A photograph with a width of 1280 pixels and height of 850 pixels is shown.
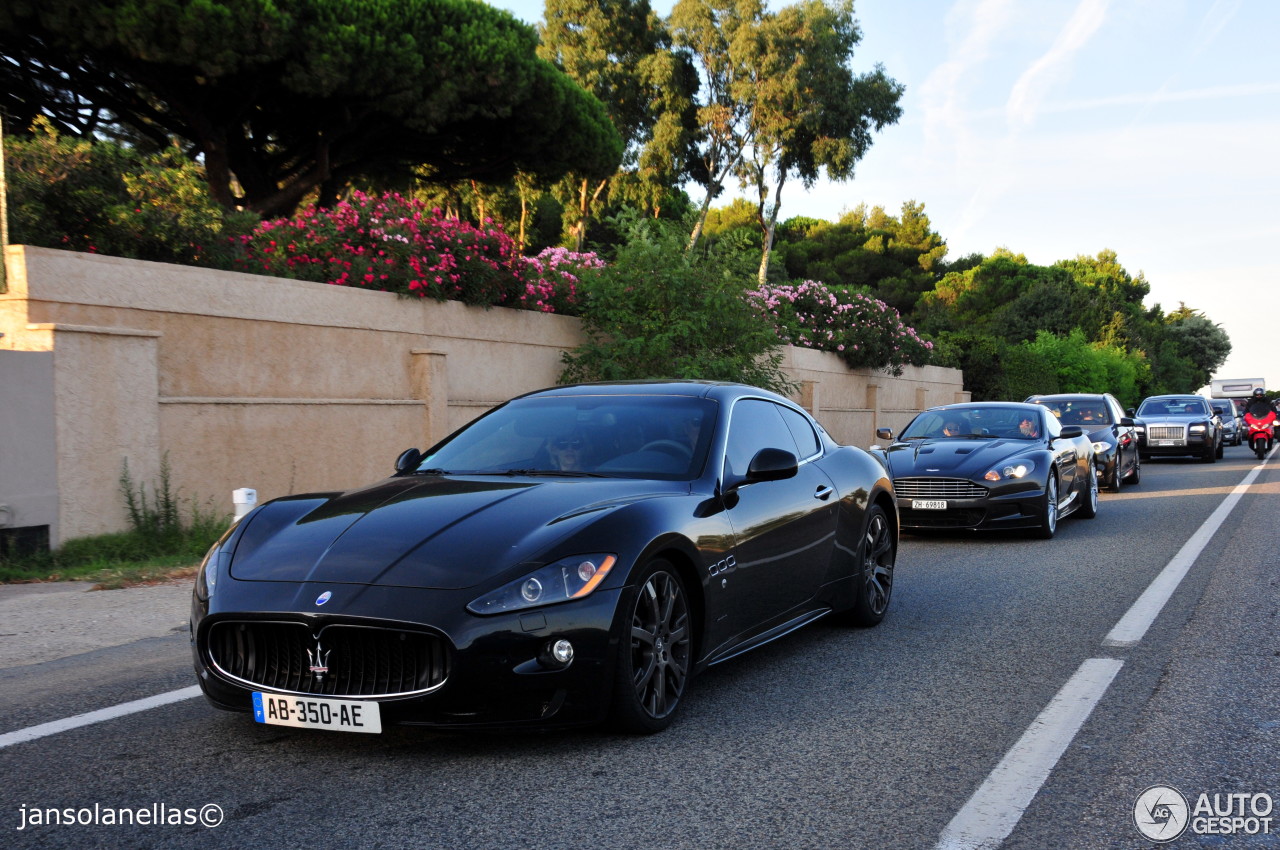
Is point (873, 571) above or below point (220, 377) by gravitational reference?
below

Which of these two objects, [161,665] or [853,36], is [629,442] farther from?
[853,36]

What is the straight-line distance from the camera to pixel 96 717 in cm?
488

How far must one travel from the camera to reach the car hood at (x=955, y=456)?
1137 cm

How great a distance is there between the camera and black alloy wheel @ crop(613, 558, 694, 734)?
14.4ft

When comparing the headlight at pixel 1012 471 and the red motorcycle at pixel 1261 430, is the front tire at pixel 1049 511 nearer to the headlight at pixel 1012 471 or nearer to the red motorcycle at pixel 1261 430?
the headlight at pixel 1012 471

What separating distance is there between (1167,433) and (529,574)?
84.4ft

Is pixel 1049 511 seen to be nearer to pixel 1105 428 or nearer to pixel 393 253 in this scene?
pixel 1105 428

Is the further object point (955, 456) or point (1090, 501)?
point (1090, 501)

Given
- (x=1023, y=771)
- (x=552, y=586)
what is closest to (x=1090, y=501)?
(x=1023, y=771)

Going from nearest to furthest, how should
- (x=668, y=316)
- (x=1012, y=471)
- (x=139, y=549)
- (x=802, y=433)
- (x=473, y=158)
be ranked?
(x=802, y=433)
(x=139, y=549)
(x=1012, y=471)
(x=668, y=316)
(x=473, y=158)

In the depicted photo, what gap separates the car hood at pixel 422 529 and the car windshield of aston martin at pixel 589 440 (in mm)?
273

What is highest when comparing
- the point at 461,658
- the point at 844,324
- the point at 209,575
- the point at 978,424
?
the point at 844,324

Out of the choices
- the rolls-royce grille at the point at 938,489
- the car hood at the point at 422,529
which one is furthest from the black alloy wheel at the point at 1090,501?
the car hood at the point at 422,529

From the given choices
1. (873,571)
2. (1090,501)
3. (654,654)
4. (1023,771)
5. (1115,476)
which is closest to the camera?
(1023,771)
